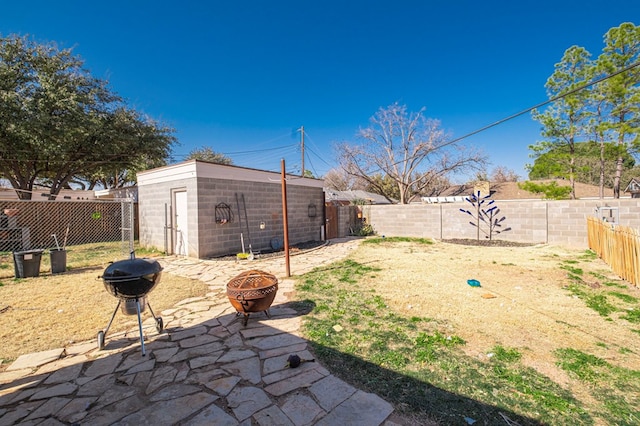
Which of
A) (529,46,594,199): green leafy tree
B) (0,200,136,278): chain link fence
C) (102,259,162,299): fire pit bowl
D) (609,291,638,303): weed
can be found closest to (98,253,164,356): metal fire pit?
(102,259,162,299): fire pit bowl

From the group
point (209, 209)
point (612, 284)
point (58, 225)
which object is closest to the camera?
point (612, 284)

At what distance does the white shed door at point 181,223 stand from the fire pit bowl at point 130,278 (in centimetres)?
553

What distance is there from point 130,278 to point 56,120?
1163 cm

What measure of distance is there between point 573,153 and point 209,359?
76.7ft

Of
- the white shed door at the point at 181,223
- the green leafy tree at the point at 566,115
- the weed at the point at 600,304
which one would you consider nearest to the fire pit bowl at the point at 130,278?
the white shed door at the point at 181,223

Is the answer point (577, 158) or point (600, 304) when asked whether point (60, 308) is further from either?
point (577, 158)

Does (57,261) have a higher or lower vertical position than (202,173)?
lower

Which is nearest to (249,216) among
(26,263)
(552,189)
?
(26,263)

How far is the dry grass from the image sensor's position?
3.31 meters

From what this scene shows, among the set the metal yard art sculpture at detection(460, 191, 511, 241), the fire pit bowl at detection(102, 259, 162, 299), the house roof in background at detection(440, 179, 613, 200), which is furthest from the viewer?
the house roof in background at detection(440, 179, 613, 200)

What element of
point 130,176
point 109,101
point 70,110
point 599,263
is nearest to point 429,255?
point 599,263

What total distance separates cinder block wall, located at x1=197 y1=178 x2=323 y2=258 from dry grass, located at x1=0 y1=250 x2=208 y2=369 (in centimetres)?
219

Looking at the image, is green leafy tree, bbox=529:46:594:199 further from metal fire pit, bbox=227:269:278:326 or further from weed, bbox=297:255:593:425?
metal fire pit, bbox=227:269:278:326

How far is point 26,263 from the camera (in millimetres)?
6039
